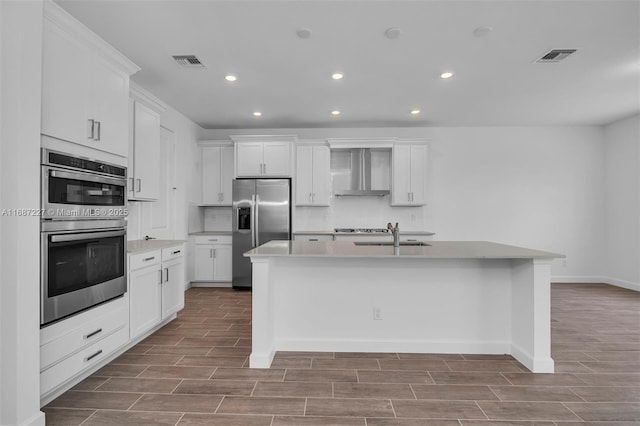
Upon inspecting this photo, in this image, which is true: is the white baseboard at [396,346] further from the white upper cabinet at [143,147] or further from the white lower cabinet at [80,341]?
the white upper cabinet at [143,147]

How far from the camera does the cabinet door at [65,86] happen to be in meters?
2.13

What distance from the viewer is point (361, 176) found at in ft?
19.1

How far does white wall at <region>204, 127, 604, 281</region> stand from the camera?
19.5ft

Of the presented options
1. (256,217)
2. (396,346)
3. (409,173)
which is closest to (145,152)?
(256,217)

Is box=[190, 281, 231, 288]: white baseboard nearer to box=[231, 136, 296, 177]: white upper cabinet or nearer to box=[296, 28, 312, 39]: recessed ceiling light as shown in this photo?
box=[231, 136, 296, 177]: white upper cabinet

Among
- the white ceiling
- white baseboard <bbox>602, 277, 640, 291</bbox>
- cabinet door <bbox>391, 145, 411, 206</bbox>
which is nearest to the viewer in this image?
the white ceiling

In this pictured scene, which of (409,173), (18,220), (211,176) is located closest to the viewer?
(18,220)

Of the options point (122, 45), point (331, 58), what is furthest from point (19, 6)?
point (331, 58)

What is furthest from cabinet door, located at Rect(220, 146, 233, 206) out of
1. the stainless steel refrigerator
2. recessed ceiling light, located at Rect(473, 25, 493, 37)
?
recessed ceiling light, located at Rect(473, 25, 493, 37)

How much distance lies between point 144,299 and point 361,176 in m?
3.82

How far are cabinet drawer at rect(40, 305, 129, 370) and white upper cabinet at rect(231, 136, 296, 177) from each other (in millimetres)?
3160

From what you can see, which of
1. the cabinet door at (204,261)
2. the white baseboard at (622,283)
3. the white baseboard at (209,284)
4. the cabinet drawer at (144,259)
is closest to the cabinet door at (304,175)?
the cabinet door at (204,261)

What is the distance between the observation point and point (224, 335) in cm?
342

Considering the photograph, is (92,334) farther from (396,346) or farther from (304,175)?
(304,175)
